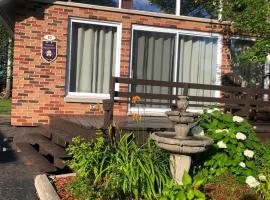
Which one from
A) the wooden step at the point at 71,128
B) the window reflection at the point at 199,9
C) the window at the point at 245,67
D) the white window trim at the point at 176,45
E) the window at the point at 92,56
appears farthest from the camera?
the window at the point at 245,67

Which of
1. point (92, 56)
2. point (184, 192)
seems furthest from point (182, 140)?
point (92, 56)

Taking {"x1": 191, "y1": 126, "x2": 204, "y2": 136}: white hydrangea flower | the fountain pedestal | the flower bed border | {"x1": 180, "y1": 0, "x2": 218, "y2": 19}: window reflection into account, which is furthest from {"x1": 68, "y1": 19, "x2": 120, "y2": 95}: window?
the fountain pedestal

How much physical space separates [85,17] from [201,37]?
132 inches

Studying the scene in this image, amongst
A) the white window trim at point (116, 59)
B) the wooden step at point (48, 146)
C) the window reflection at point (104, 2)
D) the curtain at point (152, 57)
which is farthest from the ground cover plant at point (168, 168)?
the window reflection at point (104, 2)

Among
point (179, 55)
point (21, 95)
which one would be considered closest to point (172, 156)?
point (21, 95)

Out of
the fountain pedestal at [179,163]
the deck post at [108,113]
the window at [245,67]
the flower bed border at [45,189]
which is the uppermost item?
the window at [245,67]

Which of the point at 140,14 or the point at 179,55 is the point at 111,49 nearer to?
the point at 140,14

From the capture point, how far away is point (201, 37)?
12430mm

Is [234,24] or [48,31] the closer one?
[48,31]

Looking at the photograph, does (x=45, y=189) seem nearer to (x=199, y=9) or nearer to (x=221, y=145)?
(x=221, y=145)

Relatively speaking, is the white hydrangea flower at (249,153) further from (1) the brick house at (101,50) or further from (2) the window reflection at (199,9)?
(2) the window reflection at (199,9)

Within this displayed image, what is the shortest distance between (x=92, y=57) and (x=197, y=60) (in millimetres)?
2990

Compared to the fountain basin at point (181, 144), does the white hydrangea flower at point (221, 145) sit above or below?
below

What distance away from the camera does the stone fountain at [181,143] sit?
593 centimetres
